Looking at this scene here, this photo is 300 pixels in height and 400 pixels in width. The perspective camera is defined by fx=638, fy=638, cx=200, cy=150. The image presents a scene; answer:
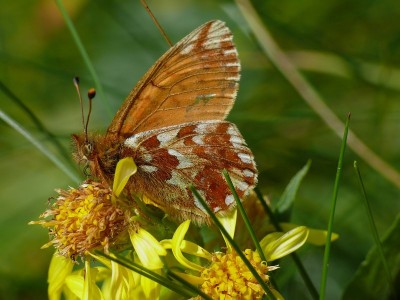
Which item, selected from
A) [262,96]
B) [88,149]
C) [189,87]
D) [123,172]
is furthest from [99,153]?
[262,96]

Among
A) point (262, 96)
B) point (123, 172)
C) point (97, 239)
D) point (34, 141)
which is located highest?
point (34, 141)

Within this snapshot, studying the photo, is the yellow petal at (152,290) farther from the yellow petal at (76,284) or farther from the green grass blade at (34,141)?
the green grass blade at (34,141)

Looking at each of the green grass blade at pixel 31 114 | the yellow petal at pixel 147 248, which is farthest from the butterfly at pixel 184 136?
the green grass blade at pixel 31 114

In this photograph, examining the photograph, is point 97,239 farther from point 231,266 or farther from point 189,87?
point 189,87

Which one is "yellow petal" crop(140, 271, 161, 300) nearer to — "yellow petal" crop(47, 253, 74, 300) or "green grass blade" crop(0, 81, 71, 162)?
"yellow petal" crop(47, 253, 74, 300)

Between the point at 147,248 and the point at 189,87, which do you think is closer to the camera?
the point at 147,248

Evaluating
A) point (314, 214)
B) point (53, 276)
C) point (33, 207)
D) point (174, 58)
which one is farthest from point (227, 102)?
point (33, 207)

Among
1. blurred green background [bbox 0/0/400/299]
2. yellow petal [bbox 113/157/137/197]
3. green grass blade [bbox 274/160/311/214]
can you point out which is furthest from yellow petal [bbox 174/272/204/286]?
blurred green background [bbox 0/0/400/299]
